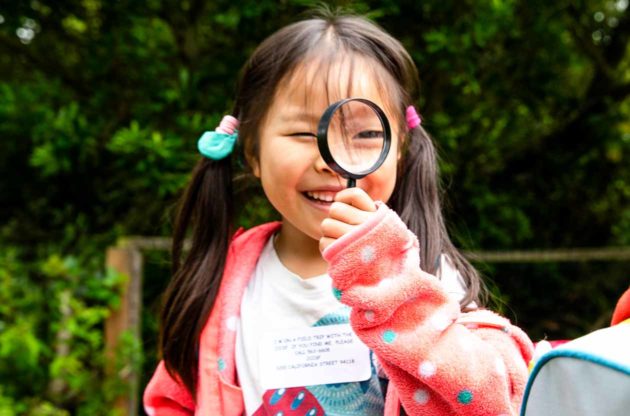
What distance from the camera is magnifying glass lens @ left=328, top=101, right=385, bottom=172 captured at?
1.44m

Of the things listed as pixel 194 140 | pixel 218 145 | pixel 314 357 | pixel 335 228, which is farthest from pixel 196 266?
pixel 194 140

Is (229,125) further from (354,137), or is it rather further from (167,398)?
(167,398)

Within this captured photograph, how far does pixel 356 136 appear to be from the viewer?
1.48m

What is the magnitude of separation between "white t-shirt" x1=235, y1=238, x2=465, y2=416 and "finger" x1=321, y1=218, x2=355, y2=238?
0.40 m

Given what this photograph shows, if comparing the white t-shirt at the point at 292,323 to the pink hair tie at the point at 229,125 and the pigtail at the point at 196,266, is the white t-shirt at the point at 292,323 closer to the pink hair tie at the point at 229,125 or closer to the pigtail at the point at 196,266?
the pigtail at the point at 196,266

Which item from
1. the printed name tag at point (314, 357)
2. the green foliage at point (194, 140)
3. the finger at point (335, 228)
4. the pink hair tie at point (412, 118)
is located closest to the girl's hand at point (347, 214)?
the finger at point (335, 228)

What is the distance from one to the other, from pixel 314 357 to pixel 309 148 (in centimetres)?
46

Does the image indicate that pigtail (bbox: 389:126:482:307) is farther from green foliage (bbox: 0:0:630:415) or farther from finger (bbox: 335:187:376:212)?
green foliage (bbox: 0:0:630:415)

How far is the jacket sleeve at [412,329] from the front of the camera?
1.27 meters

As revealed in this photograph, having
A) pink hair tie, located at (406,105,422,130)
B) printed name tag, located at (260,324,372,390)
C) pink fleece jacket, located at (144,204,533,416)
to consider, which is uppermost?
pink hair tie, located at (406,105,422,130)

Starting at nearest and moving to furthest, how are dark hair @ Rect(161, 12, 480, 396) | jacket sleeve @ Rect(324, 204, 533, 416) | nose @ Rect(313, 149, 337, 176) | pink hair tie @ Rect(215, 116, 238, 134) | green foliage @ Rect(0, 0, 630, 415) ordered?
jacket sleeve @ Rect(324, 204, 533, 416)
nose @ Rect(313, 149, 337, 176)
dark hair @ Rect(161, 12, 480, 396)
pink hair tie @ Rect(215, 116, 238, 134)
green foliage @ Rect(0, 0, 630, 415)

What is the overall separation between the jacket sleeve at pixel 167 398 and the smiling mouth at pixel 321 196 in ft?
1.99

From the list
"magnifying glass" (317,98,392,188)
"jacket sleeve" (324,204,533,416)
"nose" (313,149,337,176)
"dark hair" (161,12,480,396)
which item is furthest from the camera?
"dark hair" (161,12,480,396)

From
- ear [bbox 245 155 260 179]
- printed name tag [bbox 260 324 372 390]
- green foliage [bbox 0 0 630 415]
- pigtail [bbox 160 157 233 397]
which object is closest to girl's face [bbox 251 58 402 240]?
ear [bbox 245 155 260 179]
